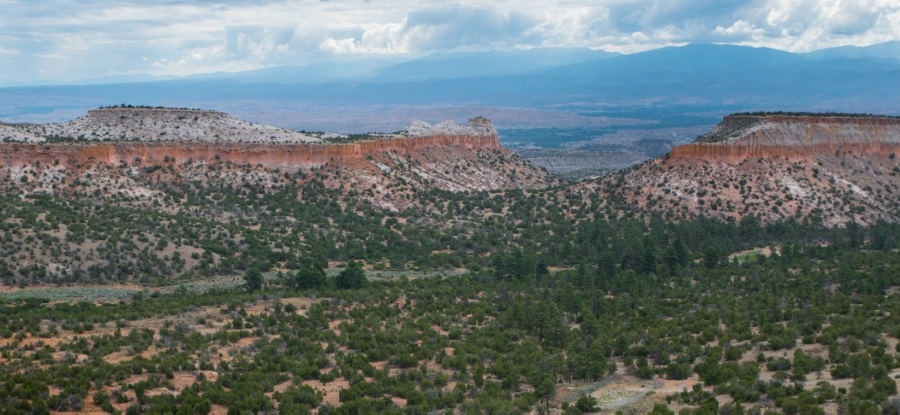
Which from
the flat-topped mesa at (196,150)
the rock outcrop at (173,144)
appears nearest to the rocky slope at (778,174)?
the flat-topped mesa at (196,150)

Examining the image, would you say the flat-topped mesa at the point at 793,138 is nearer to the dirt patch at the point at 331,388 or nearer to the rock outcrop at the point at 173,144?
the rock outcrop at the point at 173,144

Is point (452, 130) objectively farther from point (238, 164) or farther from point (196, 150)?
point (196, 150)

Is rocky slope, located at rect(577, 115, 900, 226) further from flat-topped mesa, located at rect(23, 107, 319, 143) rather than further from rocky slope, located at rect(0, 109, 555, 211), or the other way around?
flat-topped mesa, located at rect(23, 107, 319, 143)

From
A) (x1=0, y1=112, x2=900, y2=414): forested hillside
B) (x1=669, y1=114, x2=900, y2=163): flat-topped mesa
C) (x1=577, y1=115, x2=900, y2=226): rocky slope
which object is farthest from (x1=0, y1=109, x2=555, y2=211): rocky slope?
(x1=669, y1=114, x2=900, y2=163): flat-topped mesa

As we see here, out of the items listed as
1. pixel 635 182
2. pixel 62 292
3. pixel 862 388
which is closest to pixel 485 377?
pixel 862 388

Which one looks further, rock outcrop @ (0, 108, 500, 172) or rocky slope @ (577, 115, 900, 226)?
rocky slope @ (577, 115, 900, 226)

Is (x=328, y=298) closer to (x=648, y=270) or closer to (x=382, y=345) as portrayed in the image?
(x=382, y=345)
